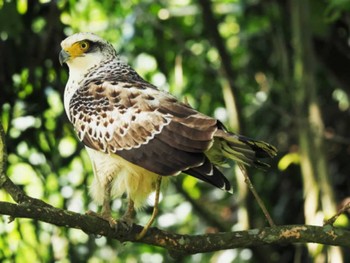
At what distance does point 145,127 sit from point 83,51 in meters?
0.98

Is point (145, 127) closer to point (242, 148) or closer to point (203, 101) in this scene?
point (242, 148)

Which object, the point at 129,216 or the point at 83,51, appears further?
the point at 83,51

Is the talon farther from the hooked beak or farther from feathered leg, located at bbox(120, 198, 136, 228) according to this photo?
the hooked beak

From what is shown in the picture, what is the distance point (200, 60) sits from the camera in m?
7.32

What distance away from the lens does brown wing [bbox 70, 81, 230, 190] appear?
13.7ft

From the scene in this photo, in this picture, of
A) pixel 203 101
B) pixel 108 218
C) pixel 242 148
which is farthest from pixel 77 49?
pixel 203 101

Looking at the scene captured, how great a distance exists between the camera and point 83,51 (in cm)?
525

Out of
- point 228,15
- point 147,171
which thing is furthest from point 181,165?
point 228,15

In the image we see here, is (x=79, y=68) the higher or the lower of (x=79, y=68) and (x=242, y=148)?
the higher

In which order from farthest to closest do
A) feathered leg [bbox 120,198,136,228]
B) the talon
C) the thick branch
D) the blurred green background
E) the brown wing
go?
the blurred green background, feathered leg [bbox 120,198,136,228], the talon, the brown wing, the thick branch

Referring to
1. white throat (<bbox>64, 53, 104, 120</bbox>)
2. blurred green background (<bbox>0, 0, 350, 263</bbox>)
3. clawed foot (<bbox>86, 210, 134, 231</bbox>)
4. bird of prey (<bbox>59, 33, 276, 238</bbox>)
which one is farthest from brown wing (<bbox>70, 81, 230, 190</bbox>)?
blurred green background (<bbox>0, 0, 350, 263</bbox>)

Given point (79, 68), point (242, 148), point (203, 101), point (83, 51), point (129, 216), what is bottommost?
point (129, 216)

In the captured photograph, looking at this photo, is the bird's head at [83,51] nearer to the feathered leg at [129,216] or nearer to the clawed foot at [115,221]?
the feathered leg at [129,216]

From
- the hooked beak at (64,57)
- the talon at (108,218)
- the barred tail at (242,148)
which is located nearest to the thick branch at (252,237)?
the talon at (108,218)
